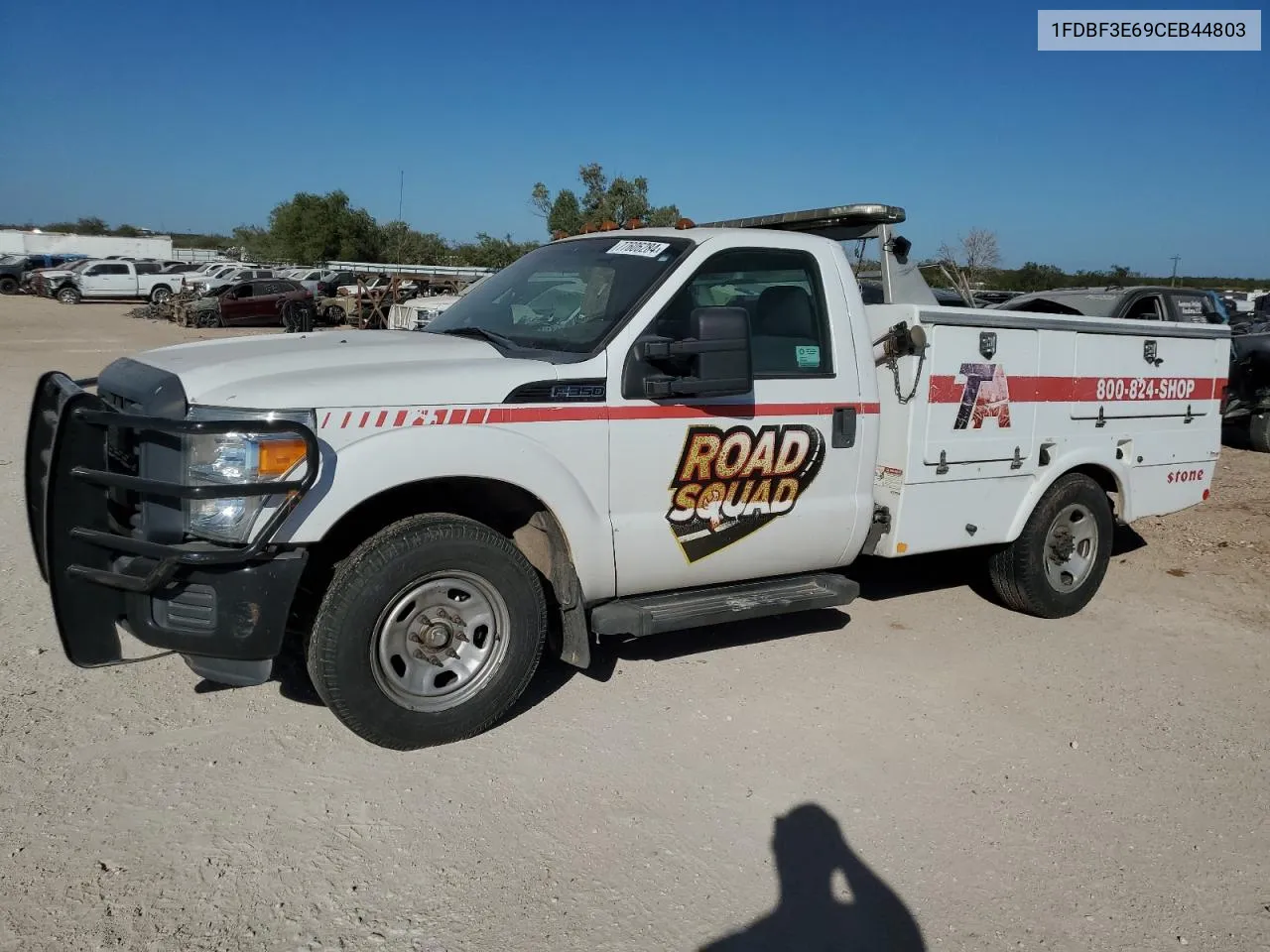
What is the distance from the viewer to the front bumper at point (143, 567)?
3400 mm

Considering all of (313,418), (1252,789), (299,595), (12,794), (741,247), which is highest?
(741,247)

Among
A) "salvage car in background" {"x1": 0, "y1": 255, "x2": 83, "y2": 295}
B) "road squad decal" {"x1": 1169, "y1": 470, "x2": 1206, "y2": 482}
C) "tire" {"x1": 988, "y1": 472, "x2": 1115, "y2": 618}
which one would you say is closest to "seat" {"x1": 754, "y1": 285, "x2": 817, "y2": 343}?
"tire" {"x1": 988, "y1": 472, "x2": 1115, "y2": 618}

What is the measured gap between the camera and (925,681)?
16.4 feet

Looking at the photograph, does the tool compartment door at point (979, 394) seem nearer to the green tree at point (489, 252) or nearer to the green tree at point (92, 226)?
the green tree at point (489, 252)

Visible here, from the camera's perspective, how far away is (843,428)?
4758 millimetres

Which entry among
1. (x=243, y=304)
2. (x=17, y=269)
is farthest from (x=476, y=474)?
(x=17, y=269)

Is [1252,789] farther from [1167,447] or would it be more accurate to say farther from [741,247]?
[741,247]

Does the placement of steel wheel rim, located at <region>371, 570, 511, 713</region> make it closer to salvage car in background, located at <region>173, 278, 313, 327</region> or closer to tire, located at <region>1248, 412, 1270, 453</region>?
tire, located at <region>1248, 412, 1270, 453</region>

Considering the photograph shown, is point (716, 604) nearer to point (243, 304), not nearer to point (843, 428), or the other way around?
point (843, 428)

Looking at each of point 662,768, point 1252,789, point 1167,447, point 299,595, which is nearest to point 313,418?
point 299,595

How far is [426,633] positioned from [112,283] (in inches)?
1683

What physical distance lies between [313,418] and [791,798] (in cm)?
226

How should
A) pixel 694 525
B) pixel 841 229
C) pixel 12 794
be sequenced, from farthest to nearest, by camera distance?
1. pixel 841 229
2. pixel 694 525
3. pixel 12 794

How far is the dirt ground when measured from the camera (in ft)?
9.98
